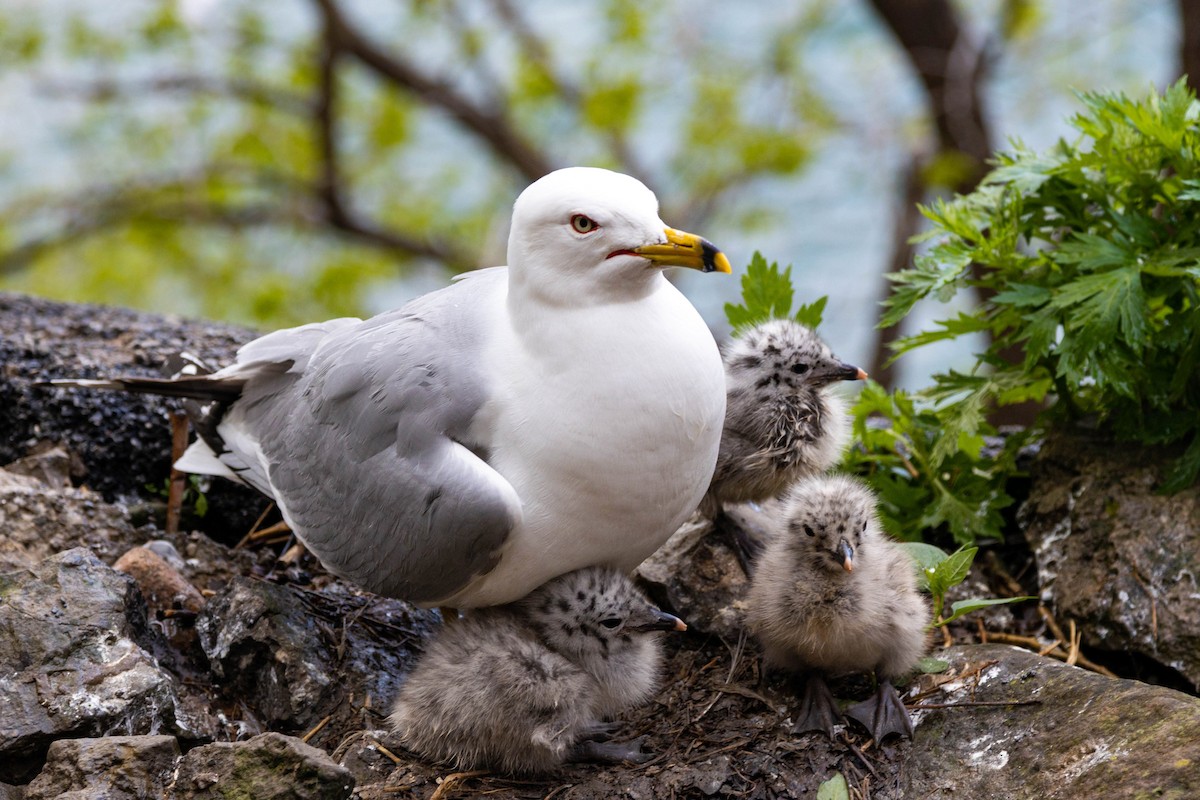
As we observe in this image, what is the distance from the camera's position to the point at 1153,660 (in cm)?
377

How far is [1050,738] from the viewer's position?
126 inches

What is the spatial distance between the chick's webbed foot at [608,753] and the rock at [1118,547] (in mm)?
1526

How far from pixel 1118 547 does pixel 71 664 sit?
316cm

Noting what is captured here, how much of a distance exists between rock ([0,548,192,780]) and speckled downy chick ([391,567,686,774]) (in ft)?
2.33

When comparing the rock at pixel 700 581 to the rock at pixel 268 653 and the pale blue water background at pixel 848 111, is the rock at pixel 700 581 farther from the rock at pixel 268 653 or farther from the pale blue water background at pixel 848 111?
the pale blue water background at pixel 848 111

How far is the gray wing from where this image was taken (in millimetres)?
3301

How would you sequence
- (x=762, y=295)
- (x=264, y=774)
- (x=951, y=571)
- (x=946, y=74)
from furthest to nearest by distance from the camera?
(x=946, y=74) → (x=762, y=295) → (x=951, y=571) → (x=264, y=774)

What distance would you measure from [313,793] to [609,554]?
1034 mm

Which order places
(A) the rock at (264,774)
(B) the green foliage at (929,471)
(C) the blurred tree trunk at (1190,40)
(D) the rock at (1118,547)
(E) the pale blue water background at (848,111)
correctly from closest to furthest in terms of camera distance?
(A) the rock at (264,774)
(D) the rock at (1118,547)
(B) the green foliage at (929,471)
(C) the blurred tree trunk at (1190,40)
(E) the pale blue water background at (848,111)

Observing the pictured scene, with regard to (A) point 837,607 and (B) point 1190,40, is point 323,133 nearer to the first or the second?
(B) point 1190,40

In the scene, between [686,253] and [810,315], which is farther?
[810,315]

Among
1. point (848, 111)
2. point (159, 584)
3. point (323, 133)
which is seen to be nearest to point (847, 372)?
point (159, 584)

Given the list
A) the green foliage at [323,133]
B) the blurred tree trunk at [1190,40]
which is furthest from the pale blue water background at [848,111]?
the blurred tree trunk at [1190,40]

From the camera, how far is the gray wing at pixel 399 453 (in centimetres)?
330
